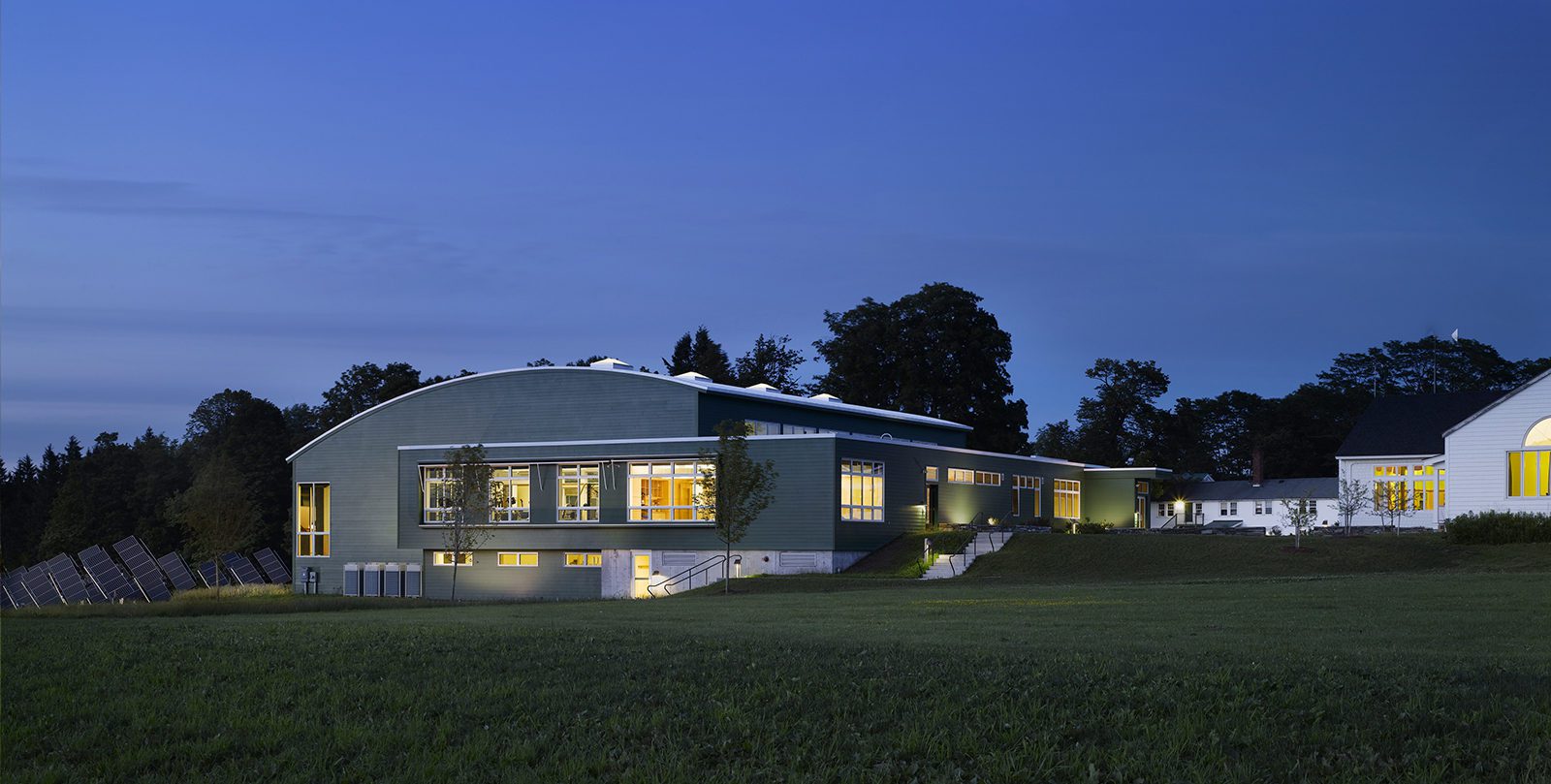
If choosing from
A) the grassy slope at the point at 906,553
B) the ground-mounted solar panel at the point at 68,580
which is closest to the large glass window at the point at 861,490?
the grassy slope at the point at 906,553

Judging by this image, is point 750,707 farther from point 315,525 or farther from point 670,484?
point 315,525

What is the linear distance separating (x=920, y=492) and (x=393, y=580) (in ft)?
71.9

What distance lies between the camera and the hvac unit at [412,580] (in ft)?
184

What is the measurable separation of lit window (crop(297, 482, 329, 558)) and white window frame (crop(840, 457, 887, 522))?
24.7 m

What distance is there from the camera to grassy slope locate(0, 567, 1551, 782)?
8.61 metres

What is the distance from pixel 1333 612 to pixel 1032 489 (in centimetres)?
3958

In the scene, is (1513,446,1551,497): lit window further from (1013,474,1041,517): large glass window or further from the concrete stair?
(1013,474,1041,517): large glass window

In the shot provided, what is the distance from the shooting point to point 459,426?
189 feet

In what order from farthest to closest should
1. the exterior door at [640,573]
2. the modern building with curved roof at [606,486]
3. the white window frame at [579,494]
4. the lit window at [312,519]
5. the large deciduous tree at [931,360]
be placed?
the large deciduous tree at [931,360]
the lit window at [312,519]
the white window frame at [579,494]
the exterior door at [640,573]
the modern building with curved roof at [606,486]

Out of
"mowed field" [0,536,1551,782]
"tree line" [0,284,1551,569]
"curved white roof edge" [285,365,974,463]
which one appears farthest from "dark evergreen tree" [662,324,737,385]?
"mowed field" [0,536,1551,782]

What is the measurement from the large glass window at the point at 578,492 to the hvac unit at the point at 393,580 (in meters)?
8.65

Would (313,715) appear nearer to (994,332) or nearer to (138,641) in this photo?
(138,641)

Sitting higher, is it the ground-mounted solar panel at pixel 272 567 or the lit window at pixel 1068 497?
the lit window at pixel 1068 497

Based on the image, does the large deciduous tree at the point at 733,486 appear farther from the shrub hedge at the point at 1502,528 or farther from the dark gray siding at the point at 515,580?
the shrub hedge at the point at 1502,528
